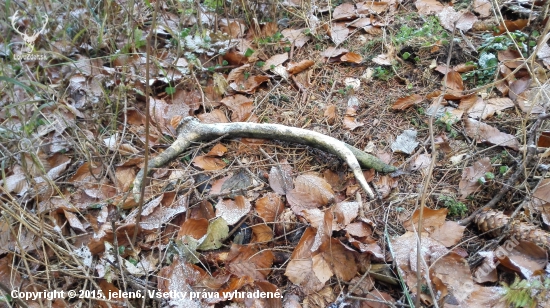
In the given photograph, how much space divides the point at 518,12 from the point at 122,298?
7.94ft

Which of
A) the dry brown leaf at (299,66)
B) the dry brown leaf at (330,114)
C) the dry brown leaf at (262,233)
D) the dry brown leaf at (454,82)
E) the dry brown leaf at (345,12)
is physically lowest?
the dry brown leaf at (262,233)

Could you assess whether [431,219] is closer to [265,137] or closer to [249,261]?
[249,261]

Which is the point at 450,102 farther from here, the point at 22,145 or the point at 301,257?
the point at 22,145

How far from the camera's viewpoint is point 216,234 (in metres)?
1.45

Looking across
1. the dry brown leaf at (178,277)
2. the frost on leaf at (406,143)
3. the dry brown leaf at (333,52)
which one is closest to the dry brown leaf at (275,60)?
the dry brown leaf at (333,52)

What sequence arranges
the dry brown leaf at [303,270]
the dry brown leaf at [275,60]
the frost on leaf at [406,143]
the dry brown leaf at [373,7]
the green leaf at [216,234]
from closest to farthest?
the dry brown leaf at [303,270] → the green leaf at [216,234] → the frost on leaf at [406,143] → the dry brown leaf at [275,60] → the dry brown leaf at [373,7]

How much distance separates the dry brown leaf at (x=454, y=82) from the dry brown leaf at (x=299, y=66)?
28.8 inches

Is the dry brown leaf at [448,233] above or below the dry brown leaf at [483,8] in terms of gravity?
below

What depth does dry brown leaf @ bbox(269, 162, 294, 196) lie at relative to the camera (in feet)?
5.20

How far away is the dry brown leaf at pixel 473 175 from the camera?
4.78ft

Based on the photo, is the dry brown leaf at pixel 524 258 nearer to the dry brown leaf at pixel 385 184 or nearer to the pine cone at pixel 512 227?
the pine cone at pixel 512 227

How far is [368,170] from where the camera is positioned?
161 cm

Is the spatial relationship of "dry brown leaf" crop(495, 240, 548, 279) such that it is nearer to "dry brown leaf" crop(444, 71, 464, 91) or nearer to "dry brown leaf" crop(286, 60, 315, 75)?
"dry brown leaf" crop(444, 71, 464, 91)

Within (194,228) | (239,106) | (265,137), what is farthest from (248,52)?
(194,228)
